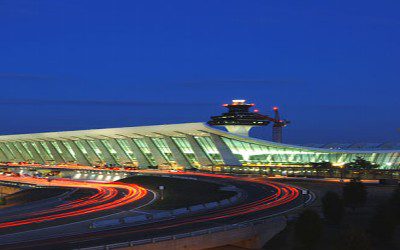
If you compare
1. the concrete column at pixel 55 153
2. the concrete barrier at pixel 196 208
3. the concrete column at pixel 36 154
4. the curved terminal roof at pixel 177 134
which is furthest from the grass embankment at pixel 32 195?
the concrete column at pixel 36 154

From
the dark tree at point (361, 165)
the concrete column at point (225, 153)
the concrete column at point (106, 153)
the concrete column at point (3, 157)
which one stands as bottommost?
the dark tree at point (361, 165)

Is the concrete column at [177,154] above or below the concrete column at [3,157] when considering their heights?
below

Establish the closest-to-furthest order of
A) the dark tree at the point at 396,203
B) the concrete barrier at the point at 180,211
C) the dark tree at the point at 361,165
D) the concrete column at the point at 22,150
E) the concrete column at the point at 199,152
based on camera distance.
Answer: the dark tree at the point at 396,203
the concrete barrier at the point at 180,211
the dark tree at the point at 361,165
the concrete column at the point at 199,152
the concrete column at the point at 22,150

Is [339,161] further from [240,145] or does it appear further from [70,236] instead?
[70,236]

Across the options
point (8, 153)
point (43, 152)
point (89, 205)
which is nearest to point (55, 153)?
point (43, 152)

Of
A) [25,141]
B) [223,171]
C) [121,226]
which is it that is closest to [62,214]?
[121,226]

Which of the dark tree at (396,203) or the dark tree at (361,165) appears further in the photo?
the dark tree at (361,165)

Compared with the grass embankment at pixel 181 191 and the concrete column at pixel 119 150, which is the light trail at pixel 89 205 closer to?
the grass embankment at pixel 181 191
